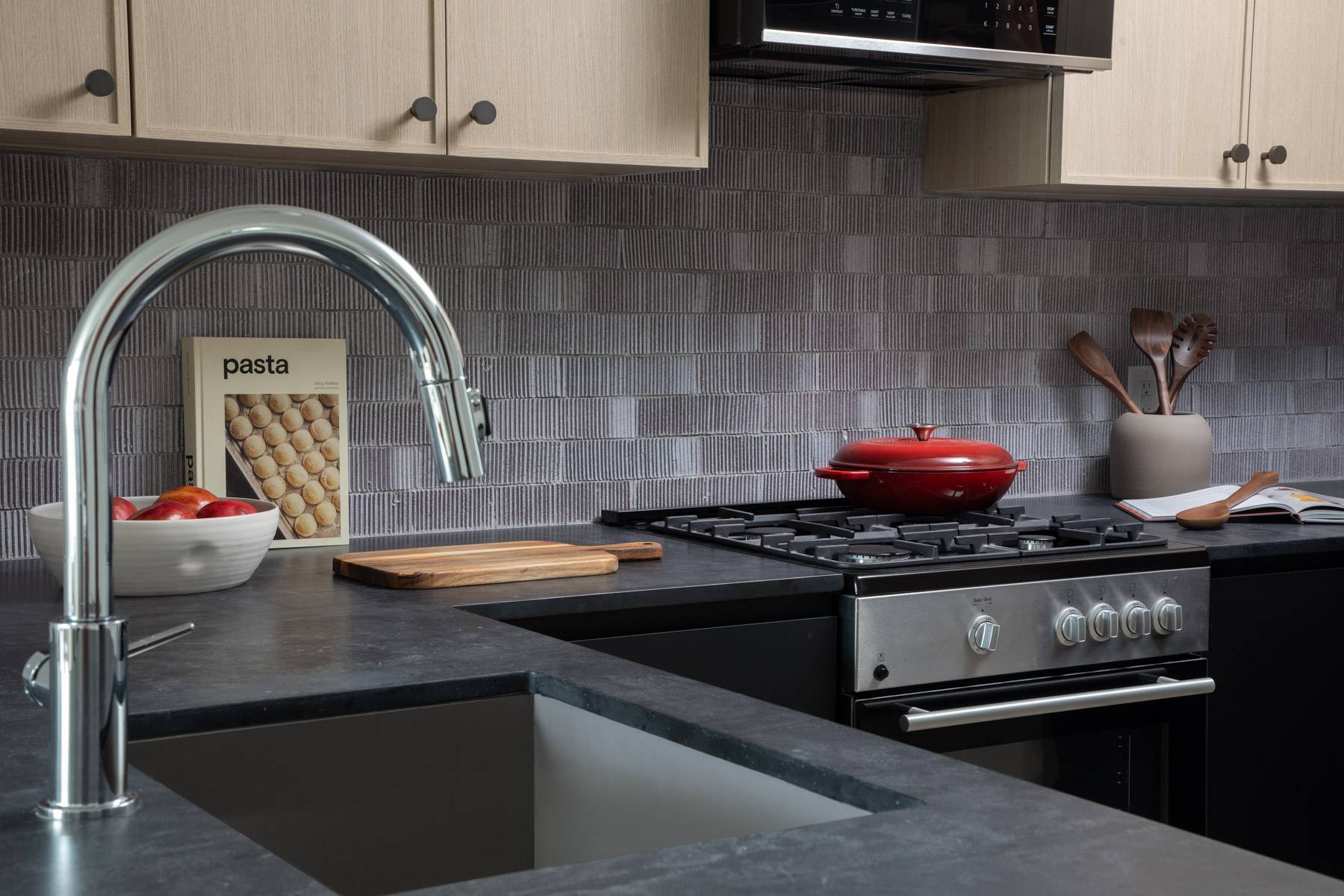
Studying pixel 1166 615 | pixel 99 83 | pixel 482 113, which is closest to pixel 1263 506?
pixel 1166 615

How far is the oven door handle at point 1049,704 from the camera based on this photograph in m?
2.10

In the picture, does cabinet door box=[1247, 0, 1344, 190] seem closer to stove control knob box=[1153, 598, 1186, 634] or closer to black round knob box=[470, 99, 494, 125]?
stove control knob box=[1153, 598, 1186, 634]

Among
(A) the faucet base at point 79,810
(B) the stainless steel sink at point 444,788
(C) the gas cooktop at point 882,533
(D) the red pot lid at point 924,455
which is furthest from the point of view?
(D) the red pot lid at point 924,455

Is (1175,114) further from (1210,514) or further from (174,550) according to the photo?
(174,550)

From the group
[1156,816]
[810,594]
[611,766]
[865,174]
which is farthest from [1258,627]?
[611,766]

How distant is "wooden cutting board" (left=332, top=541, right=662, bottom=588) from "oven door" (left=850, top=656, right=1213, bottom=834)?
0.40 metres

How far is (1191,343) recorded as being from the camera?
124 inches

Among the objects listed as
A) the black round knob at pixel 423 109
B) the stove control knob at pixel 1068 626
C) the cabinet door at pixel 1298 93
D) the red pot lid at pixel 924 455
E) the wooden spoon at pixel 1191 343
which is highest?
the cabinet door at pixel 1298 93

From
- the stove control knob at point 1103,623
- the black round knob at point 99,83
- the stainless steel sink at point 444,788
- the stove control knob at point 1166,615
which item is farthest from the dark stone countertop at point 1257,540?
the black round knob at point 99,83

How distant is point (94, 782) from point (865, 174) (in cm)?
214

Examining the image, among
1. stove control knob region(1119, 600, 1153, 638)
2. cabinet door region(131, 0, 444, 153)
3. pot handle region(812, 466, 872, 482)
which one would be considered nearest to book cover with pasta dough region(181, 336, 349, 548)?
cabinet door region(131, 0, 444, 153)

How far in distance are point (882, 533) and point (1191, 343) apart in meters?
1.06

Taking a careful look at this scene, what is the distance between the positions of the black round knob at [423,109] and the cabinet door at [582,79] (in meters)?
0.04

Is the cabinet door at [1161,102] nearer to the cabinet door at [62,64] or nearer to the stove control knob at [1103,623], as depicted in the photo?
the stove control knob at [1103,623]
